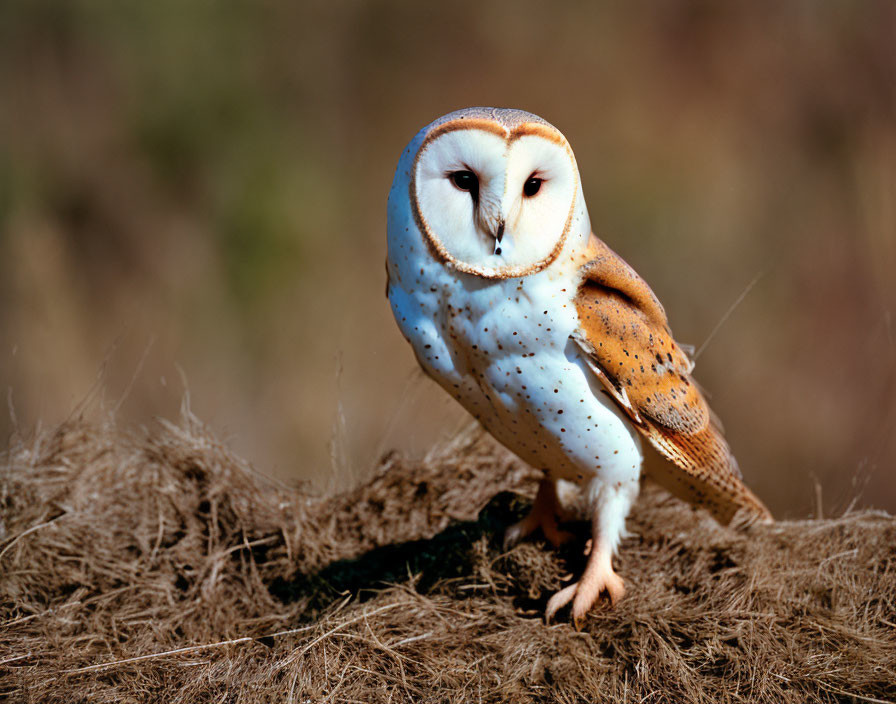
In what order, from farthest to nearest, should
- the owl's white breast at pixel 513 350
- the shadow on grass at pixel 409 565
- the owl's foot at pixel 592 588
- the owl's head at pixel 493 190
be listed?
the shadow on grass at pixel 409 565
the owl's foot at pixel 592 588
the owl's white breast at pixel 513 350
the owl's head at pixel 493 190

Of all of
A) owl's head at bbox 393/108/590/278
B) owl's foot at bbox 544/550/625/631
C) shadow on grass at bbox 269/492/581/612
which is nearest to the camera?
owl's head at bbox 393/108/590/278

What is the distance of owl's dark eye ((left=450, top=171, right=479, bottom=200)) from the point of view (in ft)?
4.25

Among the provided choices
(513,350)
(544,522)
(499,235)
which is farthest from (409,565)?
(499,235)

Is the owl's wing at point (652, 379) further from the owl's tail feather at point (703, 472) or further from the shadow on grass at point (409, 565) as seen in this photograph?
the shadow on grass at point (409, 565)

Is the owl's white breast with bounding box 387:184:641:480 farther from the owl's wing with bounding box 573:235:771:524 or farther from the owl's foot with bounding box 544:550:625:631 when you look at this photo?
the owl's foot with bounding box 544:550:625:631

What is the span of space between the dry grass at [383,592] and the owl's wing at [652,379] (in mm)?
152

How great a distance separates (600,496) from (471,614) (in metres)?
0.32

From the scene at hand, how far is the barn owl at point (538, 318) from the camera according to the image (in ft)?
4.20

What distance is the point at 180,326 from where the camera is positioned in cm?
348

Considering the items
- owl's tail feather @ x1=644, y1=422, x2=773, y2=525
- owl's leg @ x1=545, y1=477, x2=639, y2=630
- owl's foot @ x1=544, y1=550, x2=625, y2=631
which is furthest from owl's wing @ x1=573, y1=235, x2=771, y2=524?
owl's foot @ x1=544, y1=550, x2=625, y2=631

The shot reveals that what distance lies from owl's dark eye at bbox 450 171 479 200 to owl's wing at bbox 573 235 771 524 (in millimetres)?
237

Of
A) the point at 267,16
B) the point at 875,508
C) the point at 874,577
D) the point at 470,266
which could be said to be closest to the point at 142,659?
the point at 470,266

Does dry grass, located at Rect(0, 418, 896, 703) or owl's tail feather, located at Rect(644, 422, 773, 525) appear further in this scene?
owl's tail feather, located at Rect(644, 422, 773, 525)

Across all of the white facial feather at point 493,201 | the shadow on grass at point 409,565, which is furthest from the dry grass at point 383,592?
the white facial feather at point 493,201
